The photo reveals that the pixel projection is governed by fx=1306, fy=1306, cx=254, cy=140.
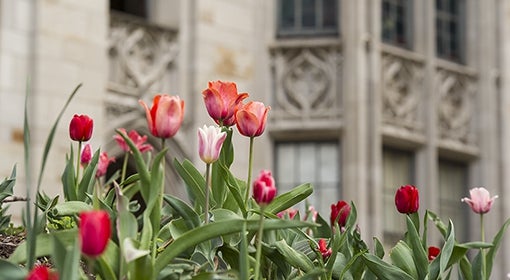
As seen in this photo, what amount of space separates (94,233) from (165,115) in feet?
3.39

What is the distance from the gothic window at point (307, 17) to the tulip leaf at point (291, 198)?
11989 millimetres

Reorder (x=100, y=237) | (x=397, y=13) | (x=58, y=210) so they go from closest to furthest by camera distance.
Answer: (x=100, y=237)
(x=58, y=210)
(x=397, y=13)

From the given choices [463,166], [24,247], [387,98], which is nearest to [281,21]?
[387,98]

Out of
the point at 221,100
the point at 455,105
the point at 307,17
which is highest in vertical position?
the point at 307,17

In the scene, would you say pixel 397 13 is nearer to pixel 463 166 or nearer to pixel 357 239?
pixel 463 166

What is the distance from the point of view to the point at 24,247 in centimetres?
310

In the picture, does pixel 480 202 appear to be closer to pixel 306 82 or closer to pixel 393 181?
pixel 306 82

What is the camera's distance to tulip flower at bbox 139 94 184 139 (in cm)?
356

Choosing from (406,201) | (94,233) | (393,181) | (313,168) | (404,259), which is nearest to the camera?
(94,233)

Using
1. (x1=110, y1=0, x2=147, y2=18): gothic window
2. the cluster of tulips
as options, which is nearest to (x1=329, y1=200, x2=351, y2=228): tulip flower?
the cluster of tulips

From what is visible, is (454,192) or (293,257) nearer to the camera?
(293,257)

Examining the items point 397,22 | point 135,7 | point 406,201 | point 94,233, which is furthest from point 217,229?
point 397,22

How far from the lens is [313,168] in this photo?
15.9m

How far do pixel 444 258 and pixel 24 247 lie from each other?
1278 mm
